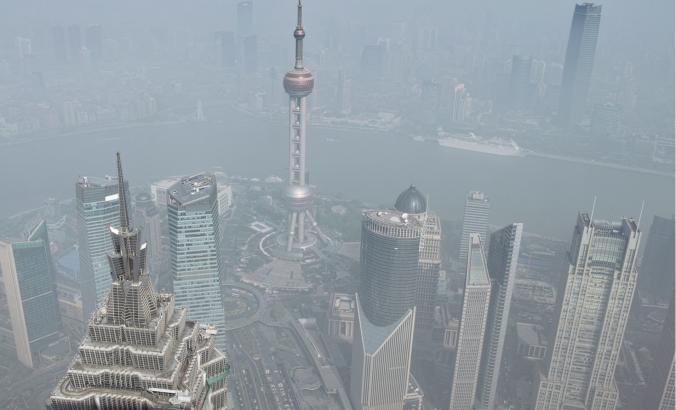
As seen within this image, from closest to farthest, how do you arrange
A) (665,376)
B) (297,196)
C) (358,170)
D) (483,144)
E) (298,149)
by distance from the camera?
(665,376)
(298,149)
(297,196)
(358,170)
(483,144)

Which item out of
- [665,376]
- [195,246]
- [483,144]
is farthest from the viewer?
[483,144]

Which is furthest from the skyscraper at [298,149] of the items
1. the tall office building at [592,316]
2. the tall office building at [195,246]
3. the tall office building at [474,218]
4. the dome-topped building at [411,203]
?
the tall office building at [592,316]

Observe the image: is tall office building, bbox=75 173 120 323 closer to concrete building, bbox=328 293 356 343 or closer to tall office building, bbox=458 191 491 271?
concrete building, bbox=328 293 356 343

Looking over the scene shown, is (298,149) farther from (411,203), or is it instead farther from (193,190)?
(193,190)

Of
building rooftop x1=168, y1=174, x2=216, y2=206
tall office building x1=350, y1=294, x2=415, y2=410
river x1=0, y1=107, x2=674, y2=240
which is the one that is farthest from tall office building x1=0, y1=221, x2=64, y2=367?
river x1=0, y1=107, x2=674, y2=240

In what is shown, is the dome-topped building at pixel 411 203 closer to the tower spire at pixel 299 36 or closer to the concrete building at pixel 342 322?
the concrete building at pixel 342 322

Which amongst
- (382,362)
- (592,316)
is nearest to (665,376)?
(592,316)

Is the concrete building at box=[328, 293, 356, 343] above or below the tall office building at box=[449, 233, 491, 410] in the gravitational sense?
below
